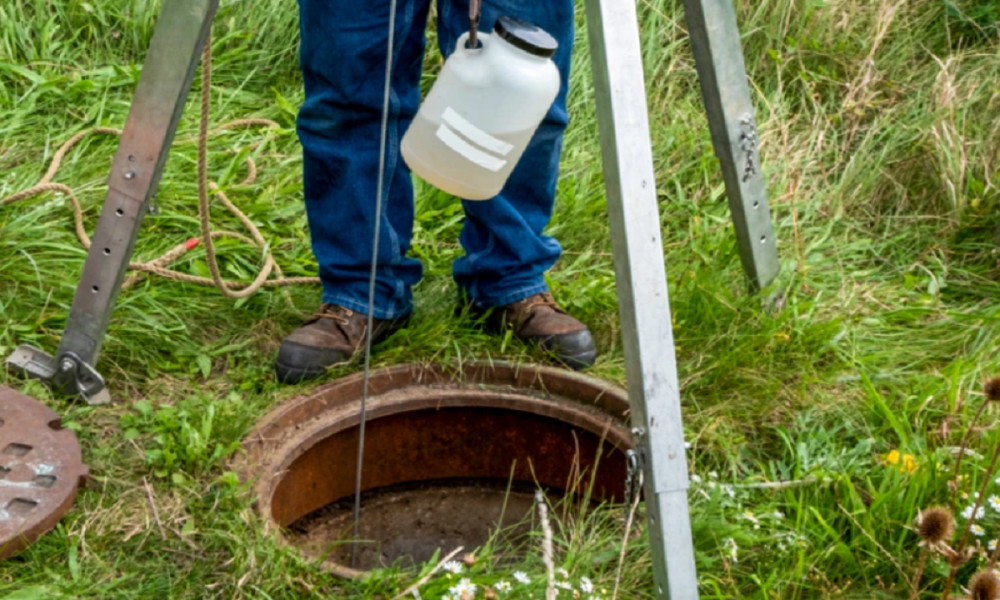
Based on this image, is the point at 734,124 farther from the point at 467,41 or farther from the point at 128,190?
the point at 128,190

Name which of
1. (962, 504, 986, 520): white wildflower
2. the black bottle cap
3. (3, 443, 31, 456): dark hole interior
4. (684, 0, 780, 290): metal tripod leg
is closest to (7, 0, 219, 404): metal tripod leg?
(3, 443, 31, 456): dark hole interior

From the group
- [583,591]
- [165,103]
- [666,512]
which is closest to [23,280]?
[165,103]

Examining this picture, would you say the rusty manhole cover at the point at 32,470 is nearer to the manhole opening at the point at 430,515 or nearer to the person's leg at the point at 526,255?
the manhole opening at the point at 430,515

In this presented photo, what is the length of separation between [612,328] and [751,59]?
1.37m

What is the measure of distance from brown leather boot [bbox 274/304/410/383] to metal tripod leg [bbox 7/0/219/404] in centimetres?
35

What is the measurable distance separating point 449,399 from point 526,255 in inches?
13.5

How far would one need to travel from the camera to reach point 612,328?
8.70 feet

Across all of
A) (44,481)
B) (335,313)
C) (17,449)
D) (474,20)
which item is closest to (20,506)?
(44,481)

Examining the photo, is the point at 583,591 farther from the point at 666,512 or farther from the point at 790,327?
the point at 790,327

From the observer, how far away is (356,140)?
2383 millimetres

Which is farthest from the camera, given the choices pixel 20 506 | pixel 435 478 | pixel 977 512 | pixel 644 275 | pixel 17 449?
pixel 435 478

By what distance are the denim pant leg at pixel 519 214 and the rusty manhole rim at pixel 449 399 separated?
17cm

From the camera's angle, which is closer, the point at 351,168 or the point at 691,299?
the point at 351,168

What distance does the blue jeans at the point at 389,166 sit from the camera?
228cm
